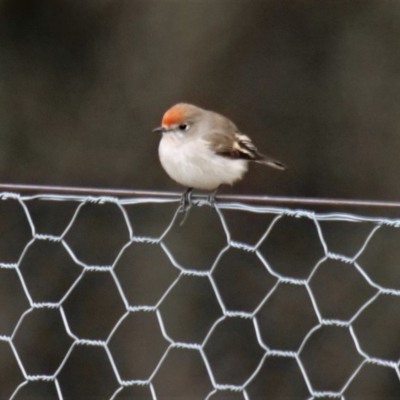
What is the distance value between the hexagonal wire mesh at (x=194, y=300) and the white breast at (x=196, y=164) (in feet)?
4.26

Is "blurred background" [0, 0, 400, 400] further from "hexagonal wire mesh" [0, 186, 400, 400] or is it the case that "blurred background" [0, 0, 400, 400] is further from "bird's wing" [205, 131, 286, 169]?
"bird's wing" [205, 131, 286, 169]

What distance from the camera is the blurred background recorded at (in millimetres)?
3217

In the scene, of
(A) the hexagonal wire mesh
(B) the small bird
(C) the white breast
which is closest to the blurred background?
(A) the hexagonal wire mesh

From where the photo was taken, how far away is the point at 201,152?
6.75 ft

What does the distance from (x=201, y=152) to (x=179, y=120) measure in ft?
0.42

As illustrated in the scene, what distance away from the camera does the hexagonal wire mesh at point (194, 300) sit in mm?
3375

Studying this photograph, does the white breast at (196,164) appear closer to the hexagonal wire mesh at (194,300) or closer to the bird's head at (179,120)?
the bird's head at (179,120)

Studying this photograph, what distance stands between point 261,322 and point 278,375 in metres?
0.21

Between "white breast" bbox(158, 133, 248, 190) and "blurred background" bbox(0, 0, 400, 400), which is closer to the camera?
"white breast" bbox(158, 133, 248, 190)

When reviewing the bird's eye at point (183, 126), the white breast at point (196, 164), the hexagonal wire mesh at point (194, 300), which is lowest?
the hexagonal wire mesh at point (194, 300)

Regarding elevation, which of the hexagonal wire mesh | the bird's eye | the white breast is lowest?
the hexagonal wire mesh

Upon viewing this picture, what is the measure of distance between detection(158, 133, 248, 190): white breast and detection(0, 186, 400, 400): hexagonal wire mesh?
51.1 inches

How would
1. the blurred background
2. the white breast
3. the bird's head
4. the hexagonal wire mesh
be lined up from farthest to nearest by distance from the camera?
the hexagonal wire mesh, the blurred background, the bird's head, the white breast

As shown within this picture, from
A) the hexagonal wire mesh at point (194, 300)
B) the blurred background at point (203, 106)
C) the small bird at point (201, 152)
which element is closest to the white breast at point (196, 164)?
the small bird at point (201, 152)
